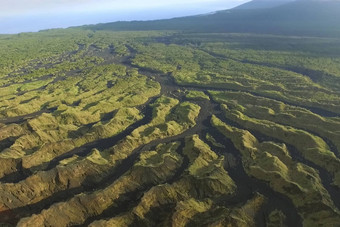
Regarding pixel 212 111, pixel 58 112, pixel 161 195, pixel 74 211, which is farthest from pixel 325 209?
pixel 58 112

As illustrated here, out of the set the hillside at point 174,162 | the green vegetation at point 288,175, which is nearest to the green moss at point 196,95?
the hillside at point 174,162

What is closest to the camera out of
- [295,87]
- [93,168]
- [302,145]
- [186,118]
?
[93,168]

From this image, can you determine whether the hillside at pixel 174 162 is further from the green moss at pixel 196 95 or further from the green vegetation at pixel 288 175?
the green moss at pixel 196 95

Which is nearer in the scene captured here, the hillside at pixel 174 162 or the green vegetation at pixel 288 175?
the hillside at pixel 174 162

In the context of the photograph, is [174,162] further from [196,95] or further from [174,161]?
[196,95]

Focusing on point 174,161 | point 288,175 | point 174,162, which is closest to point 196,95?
point 174,161

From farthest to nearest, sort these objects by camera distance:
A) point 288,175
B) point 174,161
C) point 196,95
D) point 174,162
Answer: point 196,95 → point 174,161 → point 174,162 → point 288,175

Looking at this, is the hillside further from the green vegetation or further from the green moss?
the green moss

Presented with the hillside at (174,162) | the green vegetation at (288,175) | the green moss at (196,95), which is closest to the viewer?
the hillside at (174,162)

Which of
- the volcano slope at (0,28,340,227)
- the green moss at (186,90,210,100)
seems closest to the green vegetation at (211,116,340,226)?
the volcano slope at (0,28,340,227)

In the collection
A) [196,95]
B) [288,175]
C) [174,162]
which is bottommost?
[196,95]

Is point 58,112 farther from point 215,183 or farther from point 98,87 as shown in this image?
point 215,183
